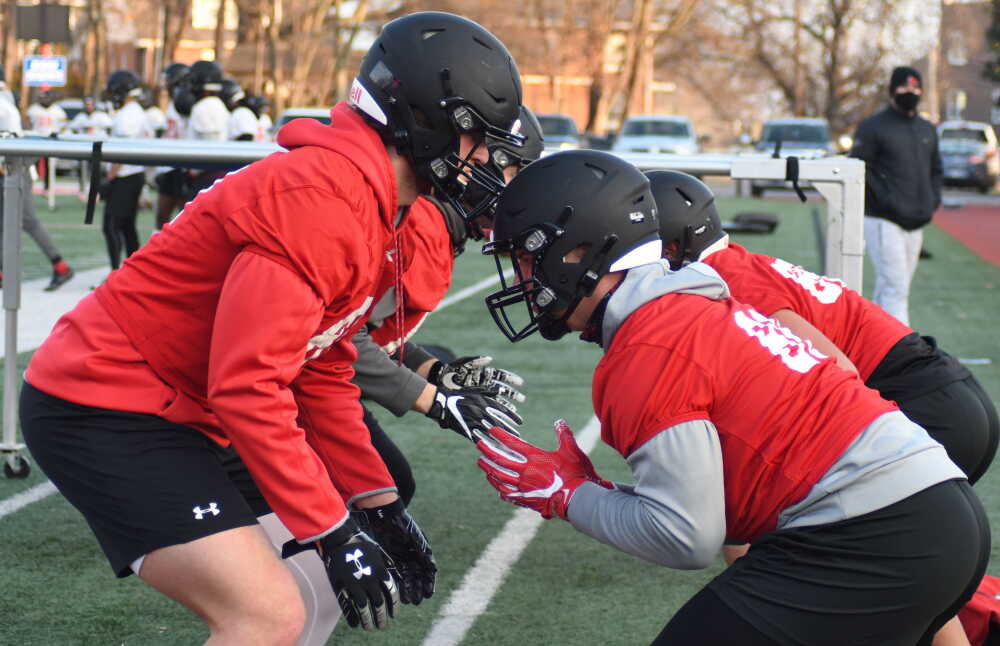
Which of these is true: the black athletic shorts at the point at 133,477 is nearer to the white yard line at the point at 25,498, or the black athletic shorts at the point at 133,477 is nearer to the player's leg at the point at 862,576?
the player's leg at the point at 862,576

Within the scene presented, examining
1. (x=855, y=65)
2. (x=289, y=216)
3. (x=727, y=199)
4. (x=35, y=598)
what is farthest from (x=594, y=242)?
(x=855, y=65)

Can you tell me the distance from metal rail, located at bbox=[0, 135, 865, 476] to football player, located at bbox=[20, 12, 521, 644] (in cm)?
231

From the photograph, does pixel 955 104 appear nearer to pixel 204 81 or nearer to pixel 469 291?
pixel 469 291

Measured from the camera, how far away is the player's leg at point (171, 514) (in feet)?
8.91

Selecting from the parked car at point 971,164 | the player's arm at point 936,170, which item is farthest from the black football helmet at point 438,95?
the parked car at point 971,164

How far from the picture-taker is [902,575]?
267cm

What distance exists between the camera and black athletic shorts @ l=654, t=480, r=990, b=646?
2.66 metres

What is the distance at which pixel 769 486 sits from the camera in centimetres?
271

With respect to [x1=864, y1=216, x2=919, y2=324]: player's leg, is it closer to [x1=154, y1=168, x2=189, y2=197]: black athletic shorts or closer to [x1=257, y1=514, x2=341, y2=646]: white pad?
[x1=154, y1=168, x2=189, y2=197]: black athletic shorts

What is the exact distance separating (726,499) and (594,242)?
2.03 feet

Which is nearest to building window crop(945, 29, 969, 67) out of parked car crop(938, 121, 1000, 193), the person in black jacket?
parked car crop(938, 121, 1000, 193)

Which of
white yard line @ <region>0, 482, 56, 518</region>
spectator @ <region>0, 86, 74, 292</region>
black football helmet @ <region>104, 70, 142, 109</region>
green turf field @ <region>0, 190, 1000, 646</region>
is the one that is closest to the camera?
green turf field @ <region>0, 190, 1000, 646</region>

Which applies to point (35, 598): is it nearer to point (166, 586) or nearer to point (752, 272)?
point (166, 586)

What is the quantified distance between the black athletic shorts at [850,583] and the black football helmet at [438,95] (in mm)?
1074
